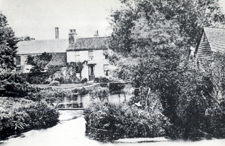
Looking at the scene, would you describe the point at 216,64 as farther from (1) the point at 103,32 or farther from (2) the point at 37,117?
(2) the point at 37,117

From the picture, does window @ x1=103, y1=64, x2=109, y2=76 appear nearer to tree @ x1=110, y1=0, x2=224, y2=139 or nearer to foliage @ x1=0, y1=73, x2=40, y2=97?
tree @ x1=110, y1=0, x2=224, y2=139

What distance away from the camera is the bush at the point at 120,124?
5672 mm

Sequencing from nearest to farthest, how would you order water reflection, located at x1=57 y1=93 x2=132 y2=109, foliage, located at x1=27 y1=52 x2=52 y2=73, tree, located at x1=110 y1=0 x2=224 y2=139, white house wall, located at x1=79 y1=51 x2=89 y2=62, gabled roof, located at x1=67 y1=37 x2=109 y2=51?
tree, located at x1=110 y1=0 x2=224 y2=139 < water reflection, located at x1=57 y1=93 x2=132 y2=109 < foliage, located at x1=27 y1=52 x2=52 y2=73 < gabled roof, located at x1=67 y1=37 x2=109 y2=51 < white house wall, located at x1=79 y1=51 x2=89 y2=62

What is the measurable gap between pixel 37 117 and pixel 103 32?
323 centimetres

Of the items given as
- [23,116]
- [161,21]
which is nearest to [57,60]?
[23,116]

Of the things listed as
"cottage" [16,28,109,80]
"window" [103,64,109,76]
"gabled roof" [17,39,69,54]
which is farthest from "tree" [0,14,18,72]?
"window" [103,64,109,76]

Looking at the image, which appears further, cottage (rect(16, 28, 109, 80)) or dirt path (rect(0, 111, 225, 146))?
cottage (rect(16, 28, 109, 80))

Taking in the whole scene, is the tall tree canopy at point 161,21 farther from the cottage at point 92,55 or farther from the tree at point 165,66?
the cottage at point 92,55

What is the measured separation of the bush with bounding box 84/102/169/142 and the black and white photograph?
0.02 metres

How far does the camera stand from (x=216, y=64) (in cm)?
613

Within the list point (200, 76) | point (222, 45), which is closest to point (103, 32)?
point (200, 76)

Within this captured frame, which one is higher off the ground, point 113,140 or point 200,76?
point 200,76

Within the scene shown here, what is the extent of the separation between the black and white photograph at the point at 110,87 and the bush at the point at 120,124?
2 cm

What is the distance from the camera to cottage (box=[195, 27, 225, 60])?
6914 millimetres
